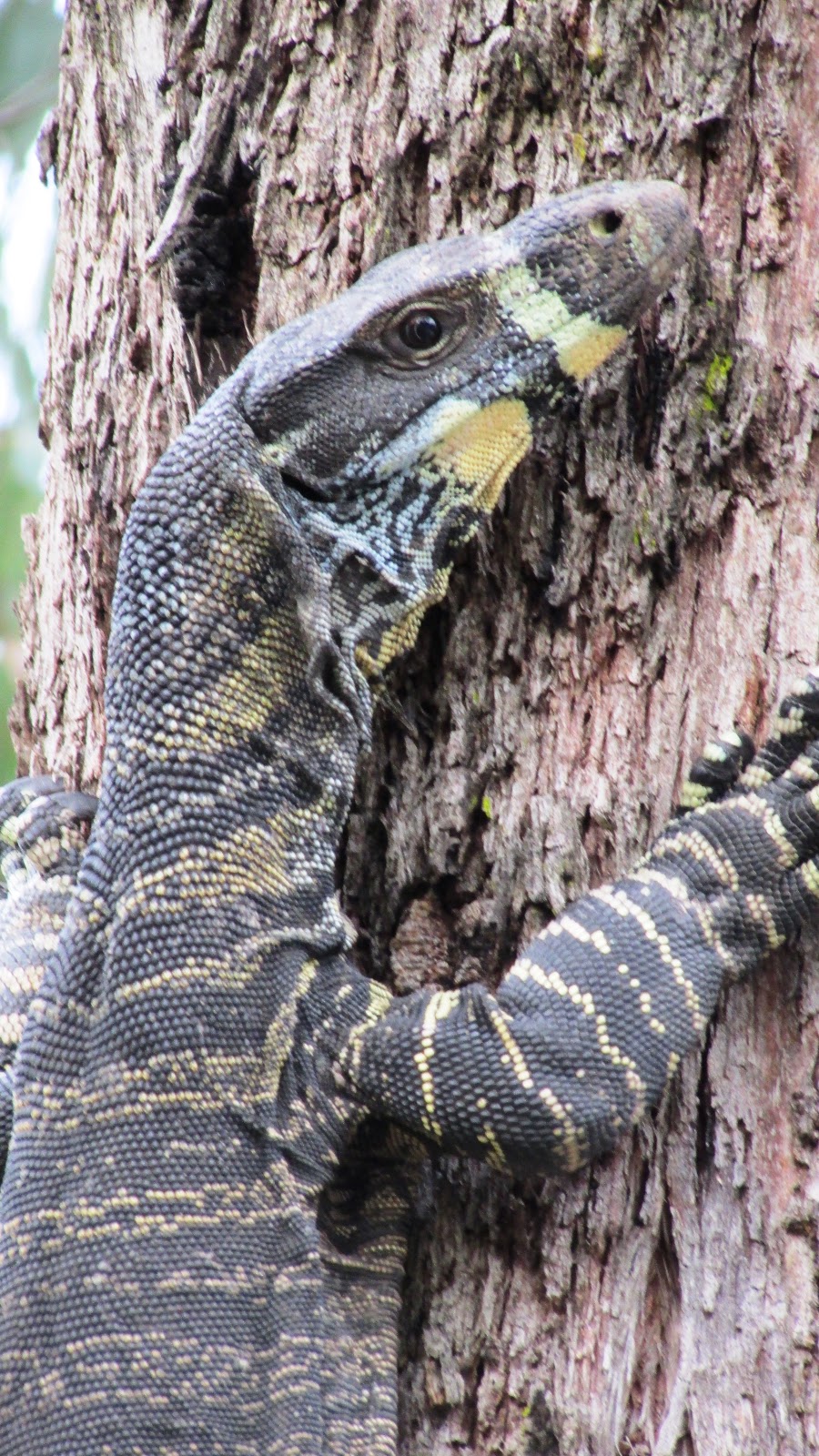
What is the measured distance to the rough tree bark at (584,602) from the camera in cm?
340

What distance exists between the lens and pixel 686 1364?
333 cm

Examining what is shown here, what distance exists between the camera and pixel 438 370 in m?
3.63

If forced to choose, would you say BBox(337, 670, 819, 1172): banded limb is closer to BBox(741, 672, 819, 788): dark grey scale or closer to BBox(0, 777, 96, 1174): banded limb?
BBox(741, 672, 819, 788): dark grey scale

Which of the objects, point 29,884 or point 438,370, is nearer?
point 438,370

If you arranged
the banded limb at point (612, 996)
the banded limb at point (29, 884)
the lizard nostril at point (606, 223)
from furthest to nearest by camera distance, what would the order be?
the banded limb at point (29, 884), the lizard nostril at point (606, 223), the banded limb at point (612, 996)

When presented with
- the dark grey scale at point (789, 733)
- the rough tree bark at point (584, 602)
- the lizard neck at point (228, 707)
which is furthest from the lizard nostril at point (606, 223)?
the dark grey scale at point (789, 733)

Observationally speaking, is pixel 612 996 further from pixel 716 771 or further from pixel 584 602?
pixel 584 602

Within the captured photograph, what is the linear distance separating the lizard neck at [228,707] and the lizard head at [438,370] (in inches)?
4.6

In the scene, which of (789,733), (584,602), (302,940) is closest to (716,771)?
(789,733)

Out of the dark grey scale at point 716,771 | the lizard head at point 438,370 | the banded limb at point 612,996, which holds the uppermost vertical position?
the lizard head at point 438,370

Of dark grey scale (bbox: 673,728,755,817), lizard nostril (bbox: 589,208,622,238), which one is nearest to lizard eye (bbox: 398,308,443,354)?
lizard nostril (bbox: 589,208,622,238)

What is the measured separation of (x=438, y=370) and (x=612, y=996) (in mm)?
1613

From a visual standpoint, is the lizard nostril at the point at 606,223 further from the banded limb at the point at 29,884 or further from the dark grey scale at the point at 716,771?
the banded limb at the point at 29,884

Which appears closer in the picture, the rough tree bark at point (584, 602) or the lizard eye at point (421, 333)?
the rough tree bark at point (584, 602)
